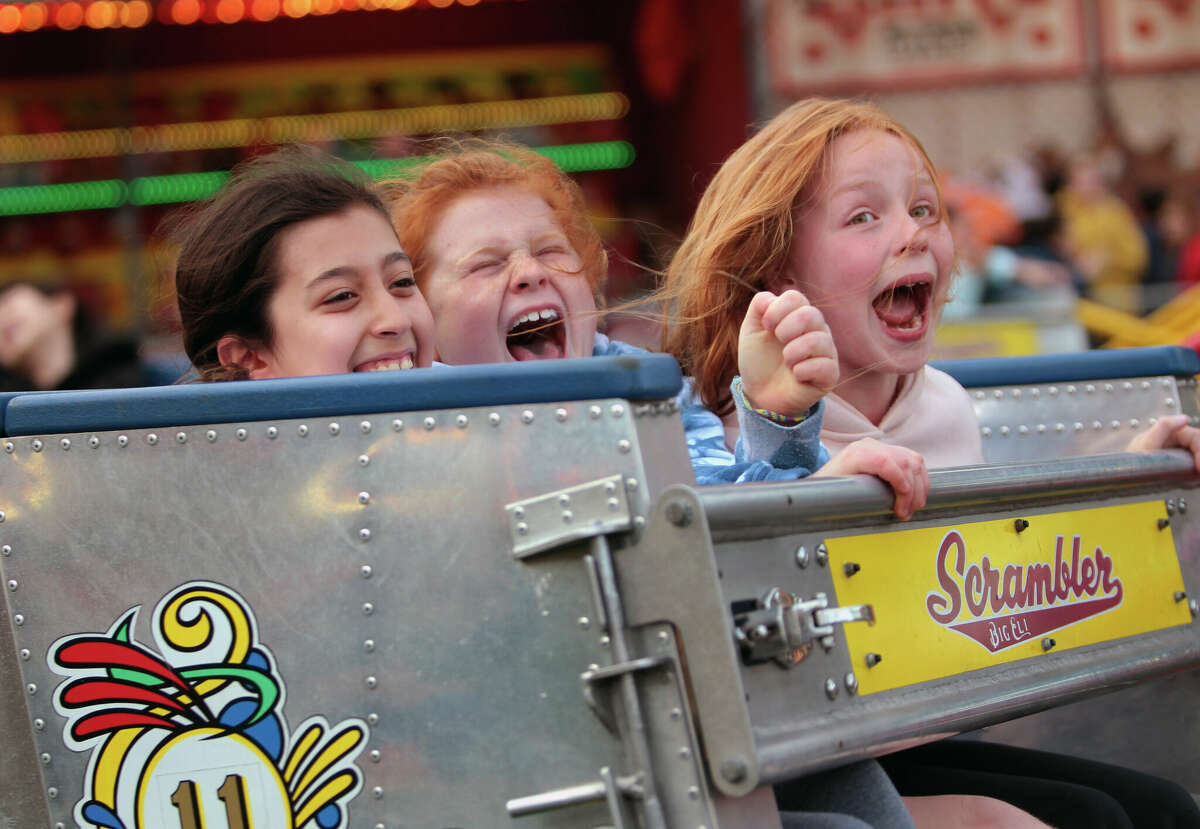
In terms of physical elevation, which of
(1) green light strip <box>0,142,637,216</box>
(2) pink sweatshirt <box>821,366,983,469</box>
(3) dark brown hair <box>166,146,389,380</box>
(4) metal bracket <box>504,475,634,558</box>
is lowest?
(4) metal bracket <box>504,475,634,558</box>

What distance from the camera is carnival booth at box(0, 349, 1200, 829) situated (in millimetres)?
1395

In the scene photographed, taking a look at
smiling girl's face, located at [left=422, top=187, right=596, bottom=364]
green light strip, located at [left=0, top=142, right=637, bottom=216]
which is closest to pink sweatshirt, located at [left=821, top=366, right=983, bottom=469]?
smiling girl's face, located at [left=422, top=187, right=596, bottom=364]

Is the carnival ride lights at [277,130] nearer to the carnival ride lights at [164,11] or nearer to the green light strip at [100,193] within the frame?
the green light strip at [100,193]

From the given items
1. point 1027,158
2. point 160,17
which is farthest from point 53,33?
point 1027,158

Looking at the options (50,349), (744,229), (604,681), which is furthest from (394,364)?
(50,349)

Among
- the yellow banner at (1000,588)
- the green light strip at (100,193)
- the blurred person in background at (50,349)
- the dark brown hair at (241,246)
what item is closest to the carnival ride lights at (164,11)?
the green light strip at (100,193)

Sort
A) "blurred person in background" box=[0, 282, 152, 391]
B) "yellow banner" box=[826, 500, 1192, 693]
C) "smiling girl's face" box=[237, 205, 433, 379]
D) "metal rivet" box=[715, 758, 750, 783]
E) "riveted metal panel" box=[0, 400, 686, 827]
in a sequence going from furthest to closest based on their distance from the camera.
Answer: "blurred person in background" box=[0, 282, 152, 391], "smiling girl's face" box=[237, 205, 433, 379], "yellow banner" box=[826, 500, 1192, 693], "riveted metal panel" box=[0, 400, 686, 827], "metal rivet" box=[715, 758, 750, 783]

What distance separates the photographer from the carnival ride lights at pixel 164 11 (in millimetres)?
8562

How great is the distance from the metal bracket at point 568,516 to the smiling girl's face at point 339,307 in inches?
26.4

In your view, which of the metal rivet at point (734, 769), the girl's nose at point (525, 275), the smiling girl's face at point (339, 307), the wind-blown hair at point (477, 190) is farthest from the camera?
the wind-blown hair at point (477, 190)

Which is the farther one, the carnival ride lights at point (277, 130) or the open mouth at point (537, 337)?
the carnival ride lights at point (277, 130)

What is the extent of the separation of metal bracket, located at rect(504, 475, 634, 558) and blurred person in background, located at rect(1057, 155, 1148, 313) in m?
7.24

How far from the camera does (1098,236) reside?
Result: 816 centimetres

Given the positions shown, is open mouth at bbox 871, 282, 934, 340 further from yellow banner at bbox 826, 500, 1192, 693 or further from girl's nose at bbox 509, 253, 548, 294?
girl's nose at bbox 509, 253, 548, 294
